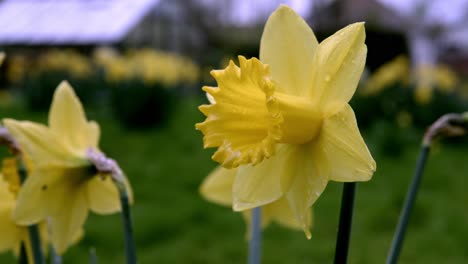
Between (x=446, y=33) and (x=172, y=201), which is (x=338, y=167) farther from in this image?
(x=446, y=33)

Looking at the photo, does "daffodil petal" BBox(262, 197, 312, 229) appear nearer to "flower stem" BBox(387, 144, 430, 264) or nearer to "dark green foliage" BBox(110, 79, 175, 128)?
"flower stem" BBox(387, 144, 430, 264)

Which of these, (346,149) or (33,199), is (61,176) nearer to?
(33,199)

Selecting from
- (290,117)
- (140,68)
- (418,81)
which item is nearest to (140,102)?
(140,68)

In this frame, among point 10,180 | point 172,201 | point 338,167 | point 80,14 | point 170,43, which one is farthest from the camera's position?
point 170,43

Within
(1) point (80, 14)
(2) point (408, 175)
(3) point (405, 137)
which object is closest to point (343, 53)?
(2) point (408, 175)


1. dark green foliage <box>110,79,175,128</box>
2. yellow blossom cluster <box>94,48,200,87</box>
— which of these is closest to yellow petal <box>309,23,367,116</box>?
dark green foliage <box>110,79,175,128</box>
